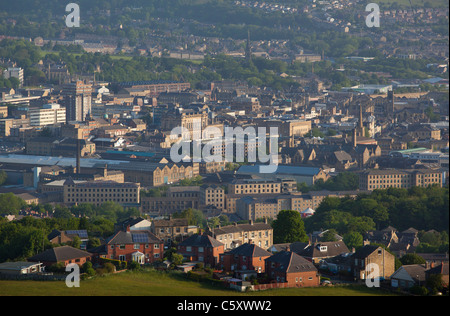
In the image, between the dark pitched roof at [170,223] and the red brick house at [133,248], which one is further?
the dark pitched roof at [170,223]

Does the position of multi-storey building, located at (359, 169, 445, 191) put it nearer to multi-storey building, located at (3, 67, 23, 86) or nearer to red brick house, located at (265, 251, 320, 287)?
red brick house, located at (265, 251, 320, 287)

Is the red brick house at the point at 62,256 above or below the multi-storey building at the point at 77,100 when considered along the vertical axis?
below

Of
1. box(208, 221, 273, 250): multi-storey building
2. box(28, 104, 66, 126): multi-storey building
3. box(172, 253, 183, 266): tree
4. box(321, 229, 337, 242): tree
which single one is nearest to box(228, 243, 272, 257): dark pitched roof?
box(172, 253, 183, 266): tree

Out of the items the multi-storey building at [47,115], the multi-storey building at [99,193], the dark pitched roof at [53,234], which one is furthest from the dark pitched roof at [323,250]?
the multi-storey building at [47,115]

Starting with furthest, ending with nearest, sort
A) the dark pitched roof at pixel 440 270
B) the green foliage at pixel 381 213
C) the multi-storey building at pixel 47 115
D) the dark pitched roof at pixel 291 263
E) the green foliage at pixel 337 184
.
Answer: the multi-storey building at pixel 47 115 → the green foliage at pixel 337 184 → the green foliage at pixel 381 213 → the dark pitched roof at pixel 291 263 → the dark pitched roof at pixel 440 270

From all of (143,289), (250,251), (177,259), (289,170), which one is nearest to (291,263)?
(250,251)

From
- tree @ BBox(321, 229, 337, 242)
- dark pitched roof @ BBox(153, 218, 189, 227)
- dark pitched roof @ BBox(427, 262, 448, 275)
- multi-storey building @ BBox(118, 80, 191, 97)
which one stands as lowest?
tree @ BBox(321, 229, 337, 242)

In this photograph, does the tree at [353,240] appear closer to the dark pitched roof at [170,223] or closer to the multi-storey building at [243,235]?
the multi-storey building at [243,235]
